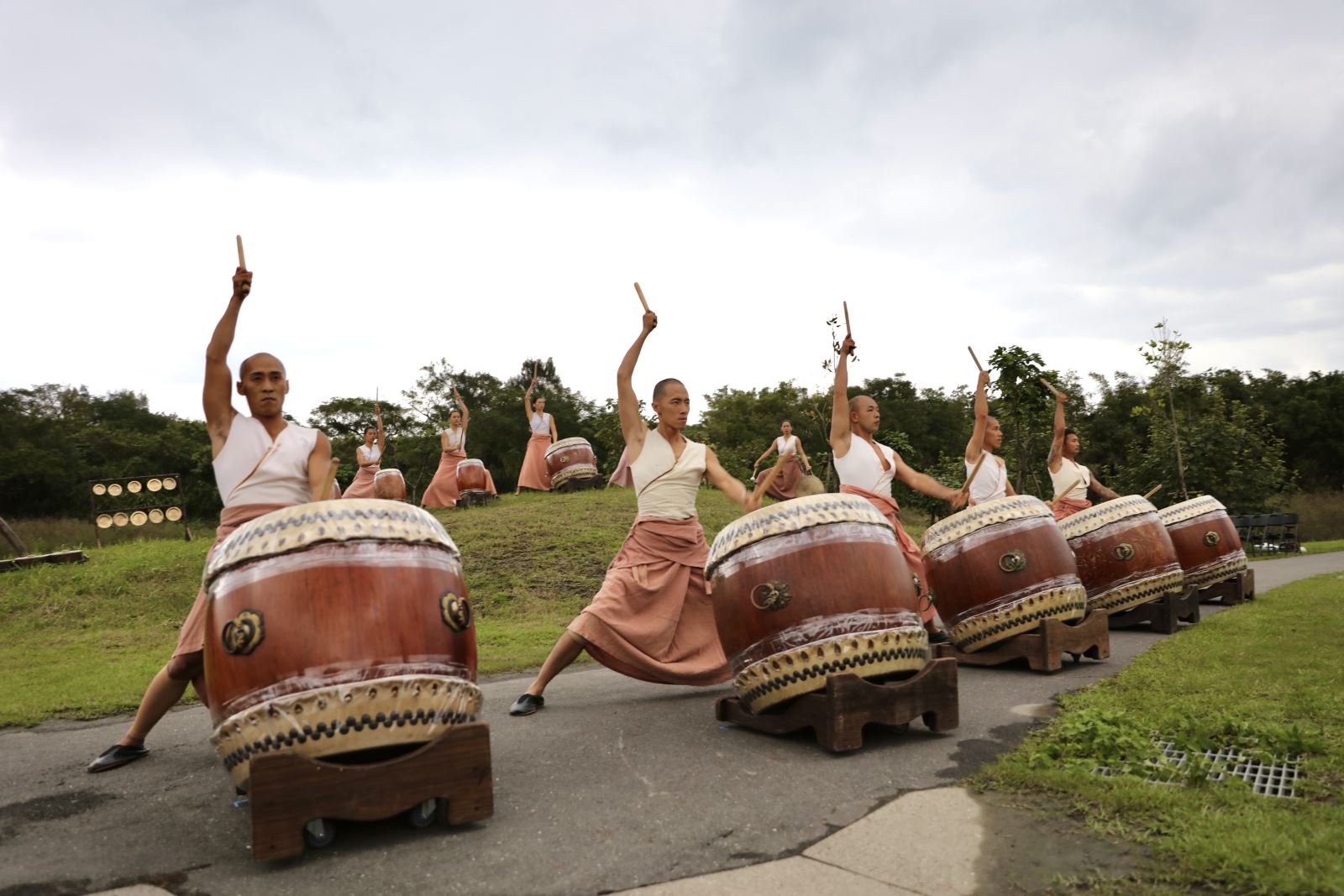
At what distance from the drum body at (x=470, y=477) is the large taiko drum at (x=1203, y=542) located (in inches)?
490

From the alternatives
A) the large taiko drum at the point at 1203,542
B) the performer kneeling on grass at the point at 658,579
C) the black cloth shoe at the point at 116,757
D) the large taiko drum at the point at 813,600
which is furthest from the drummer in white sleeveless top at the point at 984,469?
the black cloth shoe at the point at 116,757

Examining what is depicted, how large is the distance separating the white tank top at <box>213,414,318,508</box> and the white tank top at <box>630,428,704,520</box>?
6.82 feet

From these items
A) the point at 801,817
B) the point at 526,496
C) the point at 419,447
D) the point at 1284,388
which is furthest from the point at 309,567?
the point at 1284,388

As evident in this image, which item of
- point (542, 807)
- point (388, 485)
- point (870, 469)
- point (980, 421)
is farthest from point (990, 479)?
point (388, 485)

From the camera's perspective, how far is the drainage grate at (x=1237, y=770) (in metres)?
3.35

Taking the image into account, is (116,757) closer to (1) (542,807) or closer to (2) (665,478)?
(1) (542,807)

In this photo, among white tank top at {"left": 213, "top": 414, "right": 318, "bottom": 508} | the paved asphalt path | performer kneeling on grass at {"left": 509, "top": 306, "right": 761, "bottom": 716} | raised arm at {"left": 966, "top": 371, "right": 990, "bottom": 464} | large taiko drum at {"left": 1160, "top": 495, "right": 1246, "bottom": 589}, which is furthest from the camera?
large taiko drum at {"left": 1160, "top": 495, "right": 1246, "bottom": 589}

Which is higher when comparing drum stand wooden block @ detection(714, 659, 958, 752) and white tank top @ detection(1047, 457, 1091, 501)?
white tank top @ detection(1047, 457, 1091, 501)

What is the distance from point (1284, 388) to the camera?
1651 inches

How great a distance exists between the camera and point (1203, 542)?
904 cm

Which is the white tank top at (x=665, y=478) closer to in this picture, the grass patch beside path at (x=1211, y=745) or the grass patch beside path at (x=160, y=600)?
the grass patch beside path at (x=1211, y=745)

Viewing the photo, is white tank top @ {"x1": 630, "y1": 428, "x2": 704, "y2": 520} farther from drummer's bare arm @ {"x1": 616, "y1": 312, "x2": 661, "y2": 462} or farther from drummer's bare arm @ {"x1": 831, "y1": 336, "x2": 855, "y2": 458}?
drummer's bare arm @ {"x1": 831, "y1": 336, "x2": 855, "y2": 458}

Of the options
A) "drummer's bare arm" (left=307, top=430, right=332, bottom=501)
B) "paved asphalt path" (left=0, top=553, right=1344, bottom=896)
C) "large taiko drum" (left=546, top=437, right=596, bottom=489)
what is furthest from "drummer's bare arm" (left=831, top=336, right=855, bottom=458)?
"large taiko drum" (left=546, top=437, right=596, bottom=489)

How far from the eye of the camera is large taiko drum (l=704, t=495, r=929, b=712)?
439 cm
